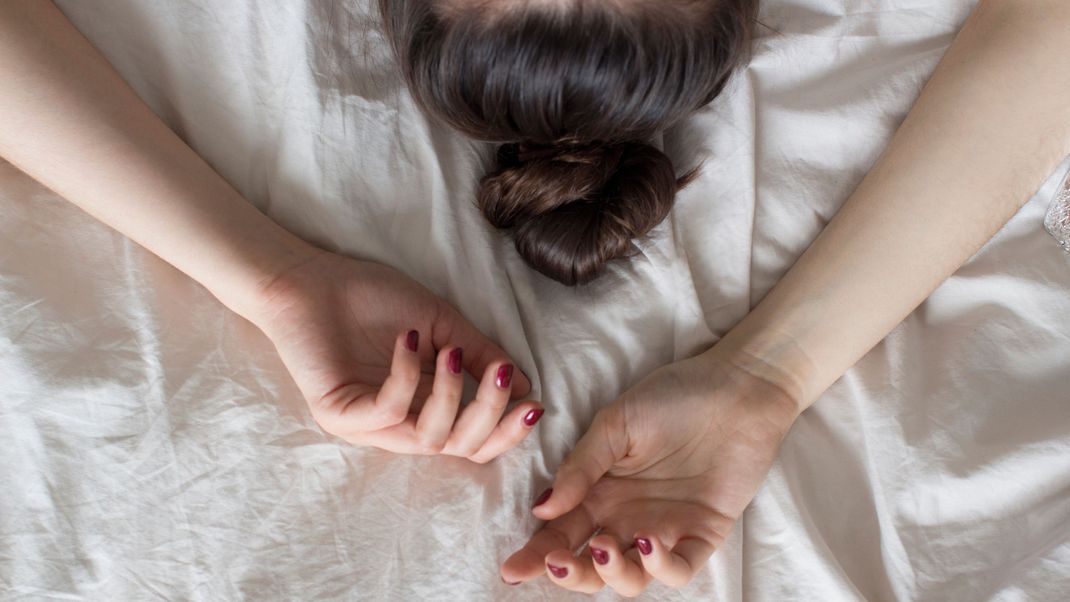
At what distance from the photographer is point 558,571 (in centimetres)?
68

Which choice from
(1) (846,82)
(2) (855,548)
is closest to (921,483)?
(2) (855,548)

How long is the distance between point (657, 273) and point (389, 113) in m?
0.32

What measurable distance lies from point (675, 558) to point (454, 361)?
239 millimetres

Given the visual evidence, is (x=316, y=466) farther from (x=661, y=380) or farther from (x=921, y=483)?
(x=921, y=483)

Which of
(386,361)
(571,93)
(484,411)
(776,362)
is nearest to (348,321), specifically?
(386,361)

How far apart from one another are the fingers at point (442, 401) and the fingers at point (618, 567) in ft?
0.50

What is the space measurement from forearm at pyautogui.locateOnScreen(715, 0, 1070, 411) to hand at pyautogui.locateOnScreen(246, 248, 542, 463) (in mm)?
252

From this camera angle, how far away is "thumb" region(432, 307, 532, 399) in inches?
30.7

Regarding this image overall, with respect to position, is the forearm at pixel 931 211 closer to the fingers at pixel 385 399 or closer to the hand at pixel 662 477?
the hand at pixel 662 477

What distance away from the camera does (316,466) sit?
739mm

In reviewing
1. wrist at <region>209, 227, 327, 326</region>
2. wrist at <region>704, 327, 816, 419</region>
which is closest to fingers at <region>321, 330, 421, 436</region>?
wrist at <region>209, 227, 327, 326</region>

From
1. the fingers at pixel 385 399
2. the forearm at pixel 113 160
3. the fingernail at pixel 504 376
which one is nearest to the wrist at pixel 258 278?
the forearm at pixel 113 160

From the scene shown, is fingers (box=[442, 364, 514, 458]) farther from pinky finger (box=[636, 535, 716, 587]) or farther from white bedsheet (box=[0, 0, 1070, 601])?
pinky finger (box=[636, 535, 716, 587])

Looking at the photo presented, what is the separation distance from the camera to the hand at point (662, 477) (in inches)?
27.3
